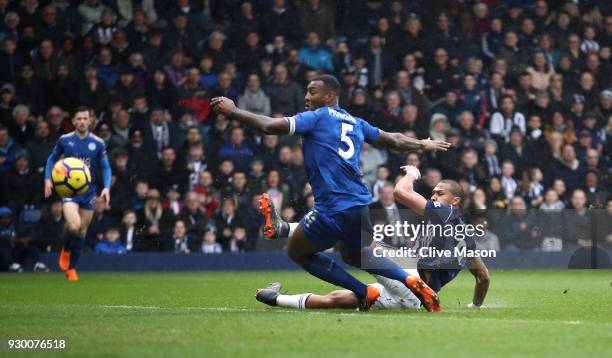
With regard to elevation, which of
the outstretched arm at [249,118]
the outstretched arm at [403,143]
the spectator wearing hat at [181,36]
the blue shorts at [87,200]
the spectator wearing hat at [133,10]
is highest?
the spectator wearing hat at [133,10]

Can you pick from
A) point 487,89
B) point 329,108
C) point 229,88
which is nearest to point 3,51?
point 229,88

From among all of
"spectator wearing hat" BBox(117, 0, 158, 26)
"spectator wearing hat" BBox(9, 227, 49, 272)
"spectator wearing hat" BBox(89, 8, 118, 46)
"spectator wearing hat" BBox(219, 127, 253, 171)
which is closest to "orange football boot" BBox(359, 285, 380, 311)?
"spectator wearing hat" BBox(9, 227, 49, 272)

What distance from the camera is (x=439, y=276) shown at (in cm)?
1010

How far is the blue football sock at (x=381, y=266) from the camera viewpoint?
9359 millimetres

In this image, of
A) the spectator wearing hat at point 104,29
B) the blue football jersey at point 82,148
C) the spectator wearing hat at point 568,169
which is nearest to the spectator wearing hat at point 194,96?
the spectator wearing hat at point 104,29

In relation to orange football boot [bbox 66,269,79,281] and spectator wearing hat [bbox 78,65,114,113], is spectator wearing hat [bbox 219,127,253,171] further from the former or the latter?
orange football boot [bbox 66,269,79,281]

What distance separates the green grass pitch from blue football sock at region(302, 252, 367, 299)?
0.76 ft

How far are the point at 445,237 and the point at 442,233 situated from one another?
0.04m

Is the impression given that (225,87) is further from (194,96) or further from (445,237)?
(445,237)

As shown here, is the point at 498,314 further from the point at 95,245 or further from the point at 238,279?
the point at 95,245

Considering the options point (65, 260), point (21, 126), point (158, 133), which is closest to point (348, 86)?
point (158, 133)

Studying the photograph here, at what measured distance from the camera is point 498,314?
9664 mm

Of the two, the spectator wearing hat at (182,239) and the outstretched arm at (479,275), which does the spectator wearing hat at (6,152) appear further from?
the outstretched arm at (479,275)

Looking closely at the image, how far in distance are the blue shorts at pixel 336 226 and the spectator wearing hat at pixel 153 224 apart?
9.49 m
